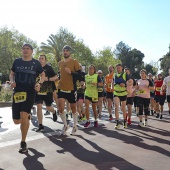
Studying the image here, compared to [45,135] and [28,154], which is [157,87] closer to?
[45,135]

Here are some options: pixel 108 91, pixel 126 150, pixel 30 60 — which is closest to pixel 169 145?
pixel 126 150

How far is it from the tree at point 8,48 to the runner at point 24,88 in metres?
48.8

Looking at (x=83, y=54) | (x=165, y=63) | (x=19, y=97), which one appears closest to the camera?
(x=19, y=97)

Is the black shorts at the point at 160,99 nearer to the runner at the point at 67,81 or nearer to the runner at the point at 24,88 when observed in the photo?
the runner at the point at 67,81

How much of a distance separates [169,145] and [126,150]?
1144 mm

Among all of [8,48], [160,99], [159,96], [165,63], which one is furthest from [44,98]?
[165,63]

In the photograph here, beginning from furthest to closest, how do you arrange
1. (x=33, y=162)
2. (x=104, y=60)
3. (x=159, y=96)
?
(x=104, y=60) → (x=159, y=96) → (x=33, y=162)

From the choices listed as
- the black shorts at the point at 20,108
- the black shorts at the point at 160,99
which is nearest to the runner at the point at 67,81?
the black shorts at the point at 20,108

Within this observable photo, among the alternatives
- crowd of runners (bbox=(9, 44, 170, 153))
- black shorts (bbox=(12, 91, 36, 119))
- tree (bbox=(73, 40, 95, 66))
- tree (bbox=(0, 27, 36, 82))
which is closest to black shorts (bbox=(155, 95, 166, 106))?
crowd of runners (bbox=(9, 44, 170, 153))

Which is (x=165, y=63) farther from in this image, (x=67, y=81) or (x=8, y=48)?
(x=67, y=81)

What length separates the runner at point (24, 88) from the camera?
5.52 m

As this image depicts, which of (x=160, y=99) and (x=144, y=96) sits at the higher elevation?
(x=144, y=96)

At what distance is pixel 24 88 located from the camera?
5.67 m

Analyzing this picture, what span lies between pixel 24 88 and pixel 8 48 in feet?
167
